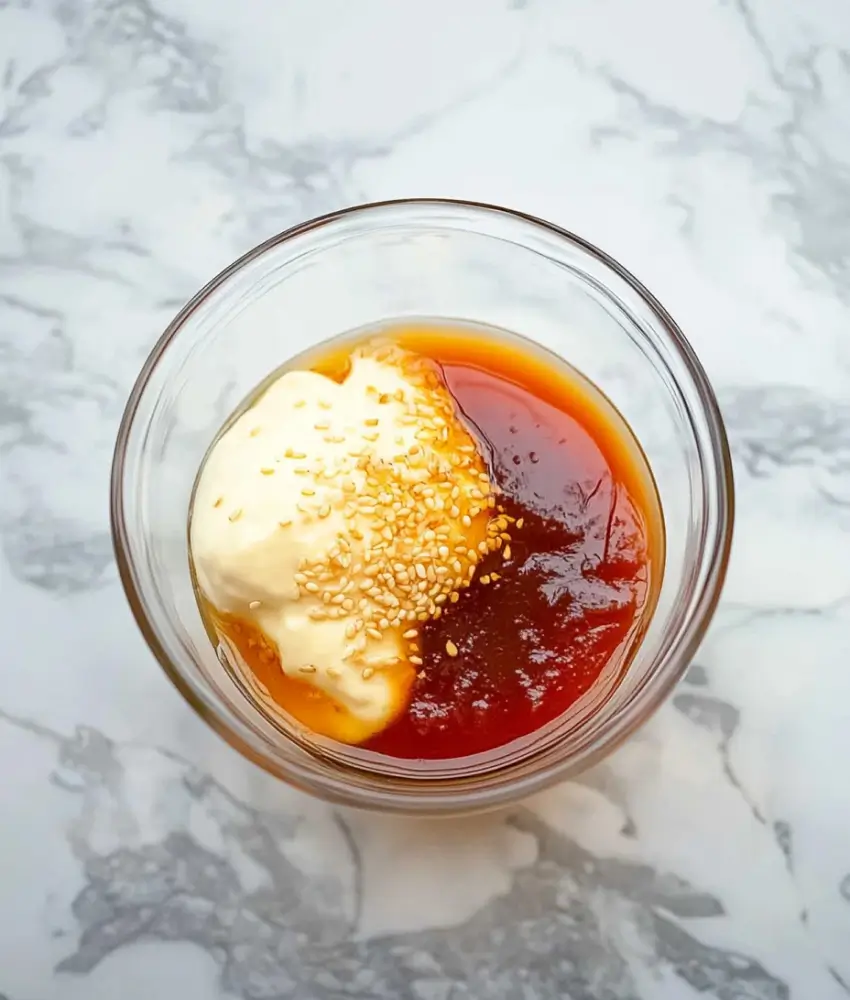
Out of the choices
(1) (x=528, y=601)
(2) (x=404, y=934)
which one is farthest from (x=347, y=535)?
(2) (x=404, y=934)

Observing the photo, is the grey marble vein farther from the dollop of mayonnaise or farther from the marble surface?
the dollop of mayonnaise

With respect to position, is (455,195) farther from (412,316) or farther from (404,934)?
(404,934)

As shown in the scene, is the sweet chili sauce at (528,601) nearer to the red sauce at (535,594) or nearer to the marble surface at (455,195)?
the red sauce at (535,594)

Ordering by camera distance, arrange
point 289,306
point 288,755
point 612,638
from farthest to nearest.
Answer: point 289,306 → point 612,638 → point 288,755

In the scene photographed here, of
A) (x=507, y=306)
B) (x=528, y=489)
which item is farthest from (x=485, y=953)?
(x=507, y=306)

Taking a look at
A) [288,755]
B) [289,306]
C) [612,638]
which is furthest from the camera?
[289,306]

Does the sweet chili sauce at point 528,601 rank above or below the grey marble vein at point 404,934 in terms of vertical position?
above

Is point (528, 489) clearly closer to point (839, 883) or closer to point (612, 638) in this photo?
point (612, 638)

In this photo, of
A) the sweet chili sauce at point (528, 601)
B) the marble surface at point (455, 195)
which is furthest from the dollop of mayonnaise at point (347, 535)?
the marble surface at point (455, 195)
